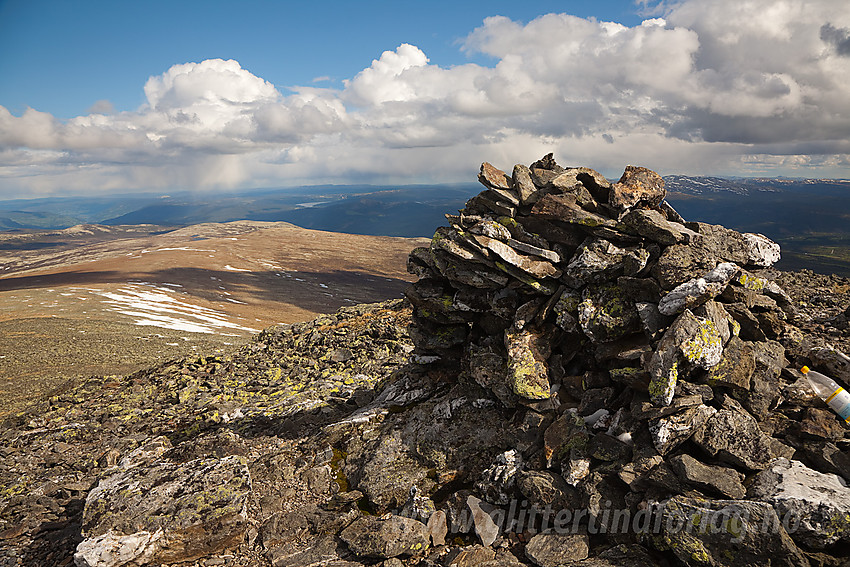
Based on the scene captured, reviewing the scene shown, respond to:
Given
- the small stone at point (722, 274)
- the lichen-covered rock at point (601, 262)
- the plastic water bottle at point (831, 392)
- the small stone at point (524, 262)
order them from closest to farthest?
the plastic water bottle at point (831, 392), the small stone at point (722, 274), the lichen-covered rock at point (601, 262), the small stone at point (524, 262)

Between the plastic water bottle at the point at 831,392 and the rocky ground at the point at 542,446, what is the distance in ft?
1.07

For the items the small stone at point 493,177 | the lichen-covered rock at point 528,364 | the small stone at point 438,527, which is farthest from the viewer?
the small stone at point 493,177

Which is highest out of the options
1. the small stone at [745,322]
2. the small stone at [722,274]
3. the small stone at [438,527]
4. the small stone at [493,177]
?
the small stone at [493,177]

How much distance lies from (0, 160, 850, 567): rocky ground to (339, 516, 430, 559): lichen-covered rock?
Result: 5cm

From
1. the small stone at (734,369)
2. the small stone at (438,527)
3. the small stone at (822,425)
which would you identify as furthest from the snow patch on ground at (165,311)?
the small stone at (822,425)

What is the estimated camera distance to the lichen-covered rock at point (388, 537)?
11.1m

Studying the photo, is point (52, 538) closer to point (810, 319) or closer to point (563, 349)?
point (563, 349)

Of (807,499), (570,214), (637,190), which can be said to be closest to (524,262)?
(570,214)

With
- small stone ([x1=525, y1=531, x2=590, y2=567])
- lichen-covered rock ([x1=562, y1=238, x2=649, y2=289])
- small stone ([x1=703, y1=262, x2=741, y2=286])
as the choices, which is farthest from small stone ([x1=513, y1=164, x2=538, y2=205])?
small stone ([x1=525, y1=531, x2=590, y2=567])

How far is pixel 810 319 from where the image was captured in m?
17.8

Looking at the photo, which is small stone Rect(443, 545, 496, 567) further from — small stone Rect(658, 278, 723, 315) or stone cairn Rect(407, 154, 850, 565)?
small stone Rect(658, 278, 723, 315)

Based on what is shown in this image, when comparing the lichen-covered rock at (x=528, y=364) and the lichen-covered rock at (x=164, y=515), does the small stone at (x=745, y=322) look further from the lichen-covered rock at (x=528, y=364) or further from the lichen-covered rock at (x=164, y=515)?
the lichen-covered rock at (x=164, y=515)

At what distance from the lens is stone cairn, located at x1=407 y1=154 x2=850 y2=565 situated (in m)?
9.44

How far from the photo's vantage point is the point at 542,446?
12711 mm
